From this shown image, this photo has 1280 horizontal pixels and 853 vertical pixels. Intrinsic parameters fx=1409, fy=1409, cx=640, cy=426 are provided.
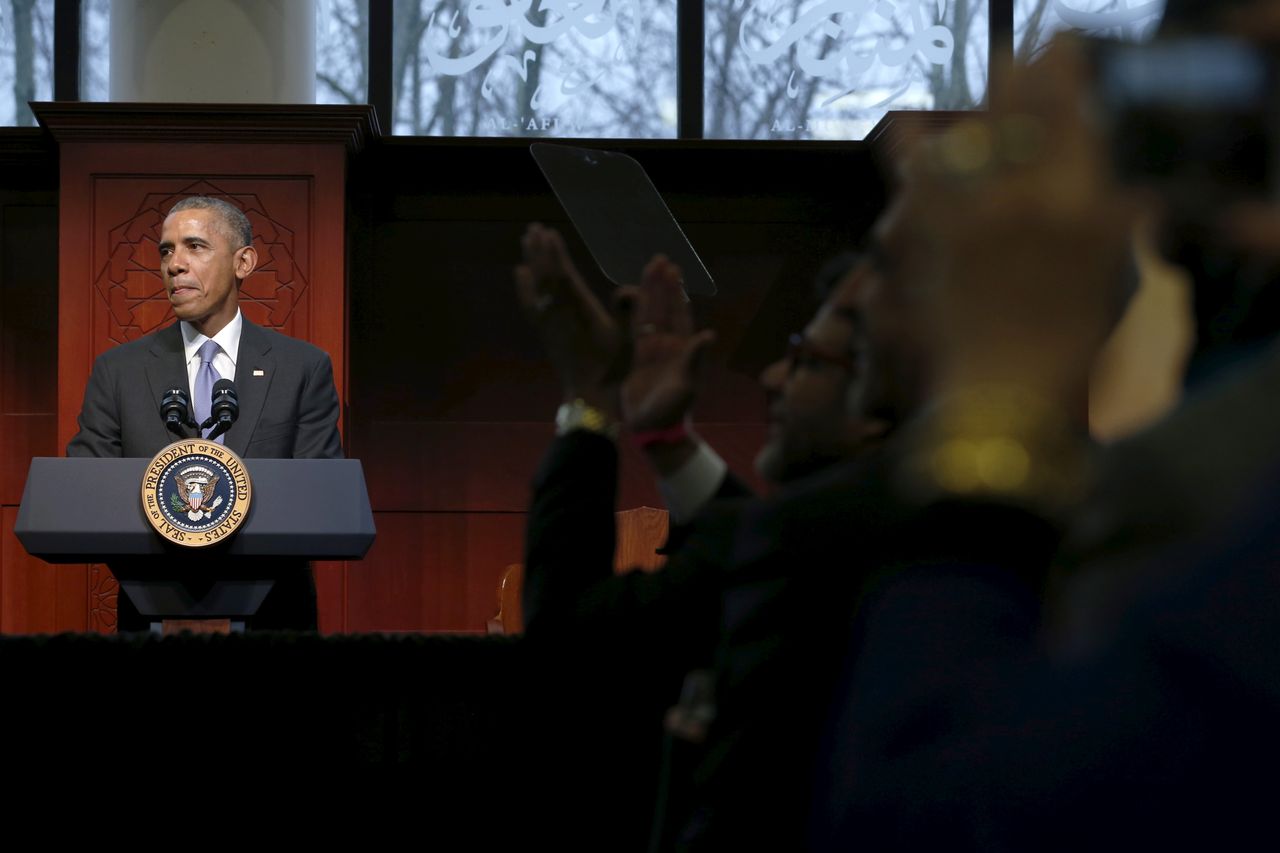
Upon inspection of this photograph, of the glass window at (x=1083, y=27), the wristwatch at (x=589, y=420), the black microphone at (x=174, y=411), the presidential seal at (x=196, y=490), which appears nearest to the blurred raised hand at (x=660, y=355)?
the wristwatch at (x=589, y=420)

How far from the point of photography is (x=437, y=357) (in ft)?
21.4

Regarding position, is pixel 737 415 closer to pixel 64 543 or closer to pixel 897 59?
pixel 897 59

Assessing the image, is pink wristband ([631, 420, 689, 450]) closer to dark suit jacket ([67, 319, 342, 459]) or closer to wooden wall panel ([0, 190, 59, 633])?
dark suit jacket ([67, 319, 342, 459])

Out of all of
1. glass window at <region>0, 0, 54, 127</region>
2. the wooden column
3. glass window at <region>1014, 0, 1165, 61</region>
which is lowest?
glass window at <region>1014, 0, 1165, 61</region>

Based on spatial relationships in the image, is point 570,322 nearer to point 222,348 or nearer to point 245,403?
point 245,403

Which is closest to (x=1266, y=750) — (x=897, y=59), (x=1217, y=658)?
(x=1217, y=658)

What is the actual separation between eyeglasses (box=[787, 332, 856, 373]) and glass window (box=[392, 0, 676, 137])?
615cm

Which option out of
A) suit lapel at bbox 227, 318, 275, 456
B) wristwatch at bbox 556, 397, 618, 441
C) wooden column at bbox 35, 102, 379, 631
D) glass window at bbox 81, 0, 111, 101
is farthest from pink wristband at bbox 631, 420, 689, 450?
glass window at bbox 81, 0, 111, 101

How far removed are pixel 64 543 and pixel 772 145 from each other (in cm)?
429

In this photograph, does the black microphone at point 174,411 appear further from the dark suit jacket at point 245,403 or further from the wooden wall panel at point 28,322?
the wooden wall panel at point 28,322

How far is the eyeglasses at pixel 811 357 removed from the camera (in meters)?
0.63

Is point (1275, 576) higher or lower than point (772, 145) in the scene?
lower

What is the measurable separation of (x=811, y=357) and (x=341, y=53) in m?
6.44

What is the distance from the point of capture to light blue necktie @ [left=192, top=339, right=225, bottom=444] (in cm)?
387
